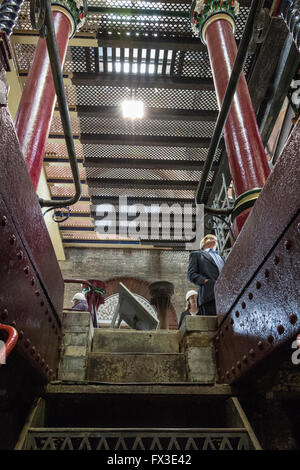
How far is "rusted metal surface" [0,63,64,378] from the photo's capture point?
1.29 meters

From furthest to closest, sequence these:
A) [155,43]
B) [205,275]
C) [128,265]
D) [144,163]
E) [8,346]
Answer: [128,265] → [144,163] → [155,43] → [205,275] → [8,346]

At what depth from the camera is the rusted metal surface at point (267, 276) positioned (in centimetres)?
122

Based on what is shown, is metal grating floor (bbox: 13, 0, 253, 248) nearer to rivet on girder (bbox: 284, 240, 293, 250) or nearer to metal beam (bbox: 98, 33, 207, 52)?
metal beam (bbox: 98, 33, 207, 52)

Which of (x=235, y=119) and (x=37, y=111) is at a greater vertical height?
(x=37, y=111)

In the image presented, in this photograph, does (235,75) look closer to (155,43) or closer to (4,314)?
(4,314)

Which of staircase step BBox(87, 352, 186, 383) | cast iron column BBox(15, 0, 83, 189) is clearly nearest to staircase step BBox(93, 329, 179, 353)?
staircase step BBox(87, 352, 186, 383)

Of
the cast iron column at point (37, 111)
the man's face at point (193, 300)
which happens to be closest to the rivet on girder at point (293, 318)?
the cast iron column at point (37, 111)

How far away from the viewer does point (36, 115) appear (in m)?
3.92

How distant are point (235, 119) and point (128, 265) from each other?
8.32 metres

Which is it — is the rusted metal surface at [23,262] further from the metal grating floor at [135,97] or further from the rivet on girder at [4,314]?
the metal grating floor at [135,97]

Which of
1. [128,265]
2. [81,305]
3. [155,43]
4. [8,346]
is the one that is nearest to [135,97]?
[155,43]

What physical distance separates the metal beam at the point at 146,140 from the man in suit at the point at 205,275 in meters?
4.80
